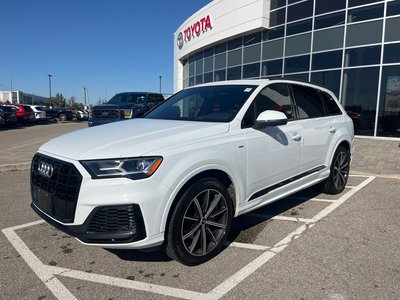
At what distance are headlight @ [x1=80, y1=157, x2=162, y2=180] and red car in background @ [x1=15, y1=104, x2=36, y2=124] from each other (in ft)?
78.9

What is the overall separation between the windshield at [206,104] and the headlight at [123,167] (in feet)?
3.90

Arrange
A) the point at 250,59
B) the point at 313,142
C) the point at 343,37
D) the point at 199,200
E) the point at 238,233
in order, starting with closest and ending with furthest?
the point at 199,200 < the point at 238,233 < the point at 313,142 < the point at 343,37 < the point at 250,59

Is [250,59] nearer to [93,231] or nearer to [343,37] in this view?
[343,37]

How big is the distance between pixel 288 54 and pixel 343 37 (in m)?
2.78

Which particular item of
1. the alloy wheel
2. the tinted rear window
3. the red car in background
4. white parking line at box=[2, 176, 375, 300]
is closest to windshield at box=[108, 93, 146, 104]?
the tinted rear window

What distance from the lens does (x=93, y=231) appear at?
9.15ft

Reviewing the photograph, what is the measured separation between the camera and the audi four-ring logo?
9.96 feet

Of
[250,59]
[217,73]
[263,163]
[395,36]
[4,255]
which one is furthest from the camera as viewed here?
[217,73]

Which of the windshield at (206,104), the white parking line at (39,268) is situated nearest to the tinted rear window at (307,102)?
the windshield at (206,104)

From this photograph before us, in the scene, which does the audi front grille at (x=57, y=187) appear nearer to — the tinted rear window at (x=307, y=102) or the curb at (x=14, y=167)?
the tinted rear window at (x=307, y=102)

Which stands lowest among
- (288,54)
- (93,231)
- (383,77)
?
(93,231)

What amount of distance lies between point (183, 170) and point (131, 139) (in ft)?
1.86

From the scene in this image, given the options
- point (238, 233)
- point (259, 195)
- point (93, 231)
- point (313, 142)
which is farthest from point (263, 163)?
point (93, 231)

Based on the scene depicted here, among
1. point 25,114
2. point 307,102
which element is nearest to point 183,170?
point 307,102
